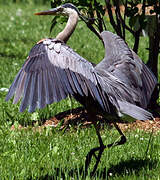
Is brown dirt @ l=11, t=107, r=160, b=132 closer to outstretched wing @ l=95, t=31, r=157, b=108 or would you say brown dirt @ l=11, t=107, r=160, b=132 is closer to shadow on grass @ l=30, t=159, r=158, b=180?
outstretched wing @ l=95, t=31, r=157, b=108

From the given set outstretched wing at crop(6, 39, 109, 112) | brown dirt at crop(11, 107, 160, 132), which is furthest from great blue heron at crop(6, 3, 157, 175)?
brown dirt at crop(11, 107, 160, 132)

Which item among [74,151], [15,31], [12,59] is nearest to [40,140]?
[74,151]

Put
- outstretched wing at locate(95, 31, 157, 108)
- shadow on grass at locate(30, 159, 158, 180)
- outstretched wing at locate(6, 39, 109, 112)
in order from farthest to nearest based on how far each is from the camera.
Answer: outstretched wing at locate(95, 31, 157, 108), shadow on grass at locate(30, 159, 158, 180), outstretched wing at locate(6, 39, 109, 112)

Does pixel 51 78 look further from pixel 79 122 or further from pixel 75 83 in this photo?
pixel 79 122

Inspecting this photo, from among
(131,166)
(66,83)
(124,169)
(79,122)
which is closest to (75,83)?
(66,83)

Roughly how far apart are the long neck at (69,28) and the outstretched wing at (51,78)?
0.64m

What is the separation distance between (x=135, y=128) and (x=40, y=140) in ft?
3.95

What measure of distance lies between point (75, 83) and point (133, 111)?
1.81ft

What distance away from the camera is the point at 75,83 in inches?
138

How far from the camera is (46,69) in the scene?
355cm

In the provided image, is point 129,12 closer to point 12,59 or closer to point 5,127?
point 5,127

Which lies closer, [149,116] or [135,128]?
[149,116]

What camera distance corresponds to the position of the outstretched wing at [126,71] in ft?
13.7

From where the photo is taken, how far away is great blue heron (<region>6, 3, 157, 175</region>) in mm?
3398
